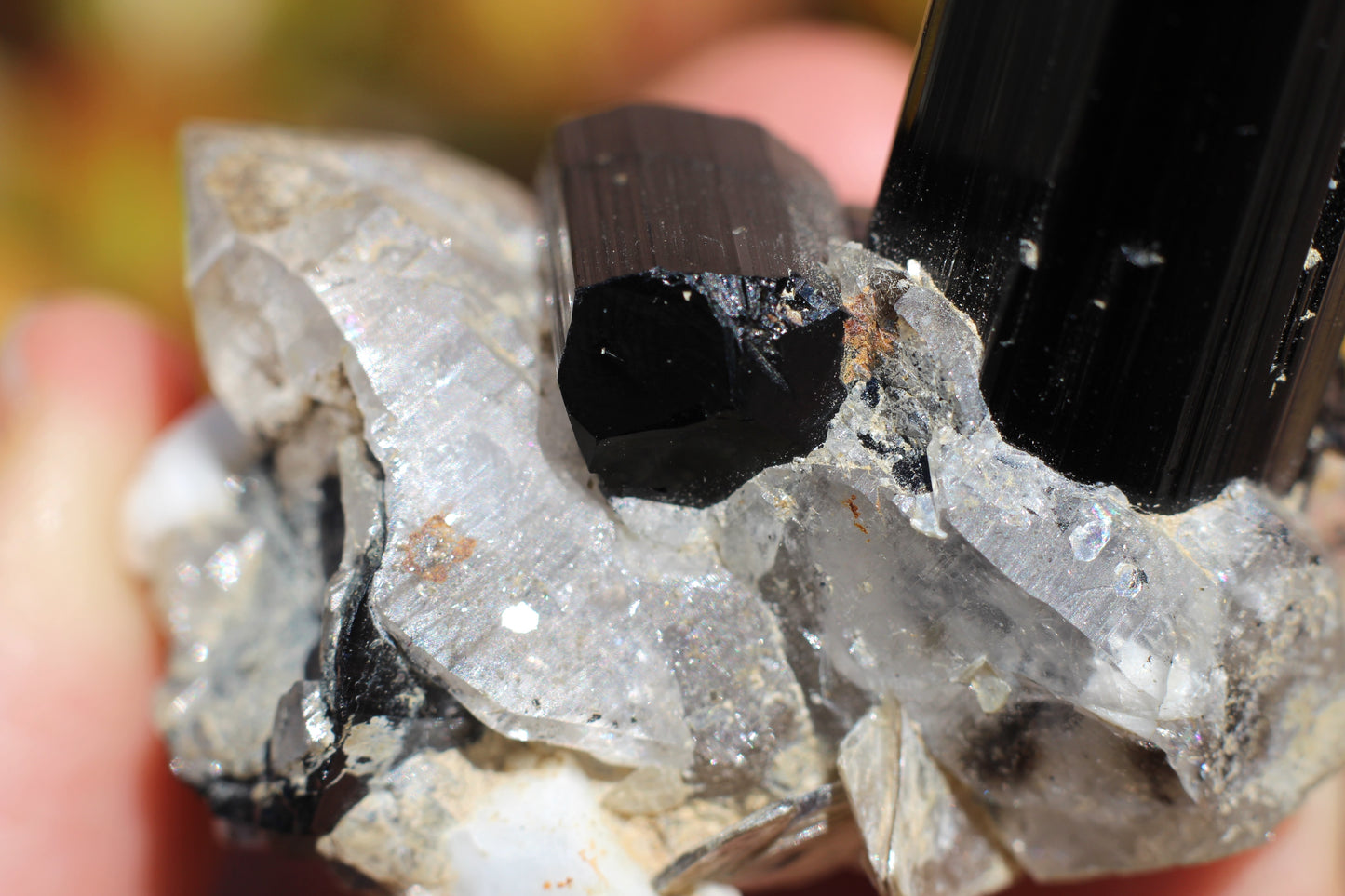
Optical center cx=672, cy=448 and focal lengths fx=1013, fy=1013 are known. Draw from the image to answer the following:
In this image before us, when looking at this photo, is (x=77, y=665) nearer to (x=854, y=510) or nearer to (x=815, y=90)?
(x=854, y=510)

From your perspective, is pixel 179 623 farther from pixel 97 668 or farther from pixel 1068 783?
pixel 1068 783

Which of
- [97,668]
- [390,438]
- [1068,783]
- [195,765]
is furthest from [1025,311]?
[97,668]

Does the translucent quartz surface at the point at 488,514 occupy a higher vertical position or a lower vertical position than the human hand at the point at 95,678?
higher

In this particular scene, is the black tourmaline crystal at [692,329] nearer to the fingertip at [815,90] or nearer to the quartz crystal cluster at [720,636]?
the quartz crystal cluster at [720,636]

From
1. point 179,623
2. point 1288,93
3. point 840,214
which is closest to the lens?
point 1288,93

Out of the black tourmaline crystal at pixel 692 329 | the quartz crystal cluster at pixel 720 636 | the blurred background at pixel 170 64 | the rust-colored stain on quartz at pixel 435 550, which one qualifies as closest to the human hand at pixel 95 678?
the quartz crystal cluster at pixel 720 636

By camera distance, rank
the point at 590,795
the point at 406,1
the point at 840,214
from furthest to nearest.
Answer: the point at 406,1
the point at 840,214
the point at 590,795
